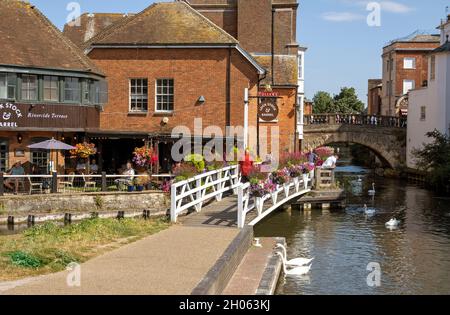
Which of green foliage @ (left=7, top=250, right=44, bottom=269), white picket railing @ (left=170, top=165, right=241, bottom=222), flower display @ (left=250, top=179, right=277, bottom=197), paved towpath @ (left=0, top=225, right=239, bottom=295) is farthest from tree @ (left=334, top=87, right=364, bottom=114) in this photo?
green foliage @ (left=7, top=250, right=44, bottom=269)

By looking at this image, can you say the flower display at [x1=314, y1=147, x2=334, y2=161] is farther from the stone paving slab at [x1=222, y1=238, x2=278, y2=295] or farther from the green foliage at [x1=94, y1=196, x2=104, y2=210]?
the stone paving slab at [x1=222, y1=238, x2=278, y2=295]

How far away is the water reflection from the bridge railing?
16.7 meters

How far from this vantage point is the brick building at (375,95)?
82381 mm

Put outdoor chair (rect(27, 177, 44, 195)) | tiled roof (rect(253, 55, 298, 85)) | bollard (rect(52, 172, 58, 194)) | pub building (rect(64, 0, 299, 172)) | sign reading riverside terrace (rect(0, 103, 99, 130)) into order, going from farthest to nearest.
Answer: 1. tiled roof (rect(253, 55, 298, 85))
2. pub building (rect(64, 0, 299, 172))
3. sign reading riverside terrace (rect(0, 103, 99, 130))
4. outdoor chair (rect(27, 177, 44, 195))
5. bollard (rect(52, 172, 58, 194))

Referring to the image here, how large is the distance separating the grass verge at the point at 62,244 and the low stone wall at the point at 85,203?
20.2 feet

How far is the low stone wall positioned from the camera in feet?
77.5

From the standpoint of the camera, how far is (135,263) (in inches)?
491

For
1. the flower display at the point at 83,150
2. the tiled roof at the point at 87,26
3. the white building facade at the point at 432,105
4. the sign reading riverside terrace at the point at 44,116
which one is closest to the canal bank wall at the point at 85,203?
the flower display at the point at 83,150

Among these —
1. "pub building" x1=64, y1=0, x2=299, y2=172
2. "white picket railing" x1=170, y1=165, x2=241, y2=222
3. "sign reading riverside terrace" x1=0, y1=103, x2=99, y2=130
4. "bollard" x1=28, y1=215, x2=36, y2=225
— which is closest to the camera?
"white picket railing" x1=170, y1=165, x2=241, y2=222

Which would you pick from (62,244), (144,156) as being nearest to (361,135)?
(144,156)

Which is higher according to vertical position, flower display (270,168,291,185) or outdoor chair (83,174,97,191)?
flower display (270,168,291,185)

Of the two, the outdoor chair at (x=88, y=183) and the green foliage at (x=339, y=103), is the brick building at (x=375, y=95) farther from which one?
the outdoor chair at (x=88, y=183)

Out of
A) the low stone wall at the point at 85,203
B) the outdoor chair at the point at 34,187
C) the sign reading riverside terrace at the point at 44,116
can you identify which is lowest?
the low stone wall at the point at 85,203
